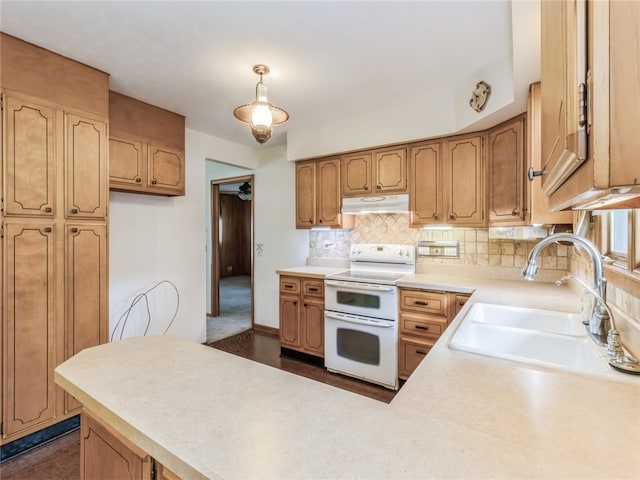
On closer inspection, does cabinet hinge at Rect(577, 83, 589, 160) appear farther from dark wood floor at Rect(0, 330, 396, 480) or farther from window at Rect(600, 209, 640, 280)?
dark wood floor at Rect(0, 330, 396, 480)

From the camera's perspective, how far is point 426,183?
9.23 ft

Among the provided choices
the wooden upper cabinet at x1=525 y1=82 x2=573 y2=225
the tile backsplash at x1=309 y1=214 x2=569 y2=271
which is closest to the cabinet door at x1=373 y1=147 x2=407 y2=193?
the tile backsplash at x1=309 y1=214 x2=569 y2=271

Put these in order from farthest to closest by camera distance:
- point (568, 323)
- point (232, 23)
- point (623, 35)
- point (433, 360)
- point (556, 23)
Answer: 1. point (232, 23)
2. point (568, 323)
3. point (433, 360)
4. point (556, 23)
5. point (623, 35)

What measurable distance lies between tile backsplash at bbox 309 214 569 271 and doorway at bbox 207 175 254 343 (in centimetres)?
129

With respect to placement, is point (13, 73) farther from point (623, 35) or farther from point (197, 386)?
point (623, 35)

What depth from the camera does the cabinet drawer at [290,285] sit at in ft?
10.5

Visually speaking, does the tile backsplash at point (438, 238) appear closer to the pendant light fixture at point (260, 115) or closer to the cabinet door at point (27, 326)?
the pendant light fixture at point (260, 115)

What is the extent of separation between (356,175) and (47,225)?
2.57m

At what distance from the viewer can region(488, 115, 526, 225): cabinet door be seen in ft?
7.16

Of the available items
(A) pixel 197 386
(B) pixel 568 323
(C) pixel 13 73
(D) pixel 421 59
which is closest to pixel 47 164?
(C) pixel 13 73

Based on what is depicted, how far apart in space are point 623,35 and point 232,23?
1.88 m

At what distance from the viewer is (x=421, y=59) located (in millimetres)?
2086

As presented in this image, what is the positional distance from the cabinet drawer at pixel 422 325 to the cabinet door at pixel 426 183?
89 cm

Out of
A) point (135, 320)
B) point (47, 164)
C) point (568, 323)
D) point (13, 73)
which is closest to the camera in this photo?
point (568, 323)
